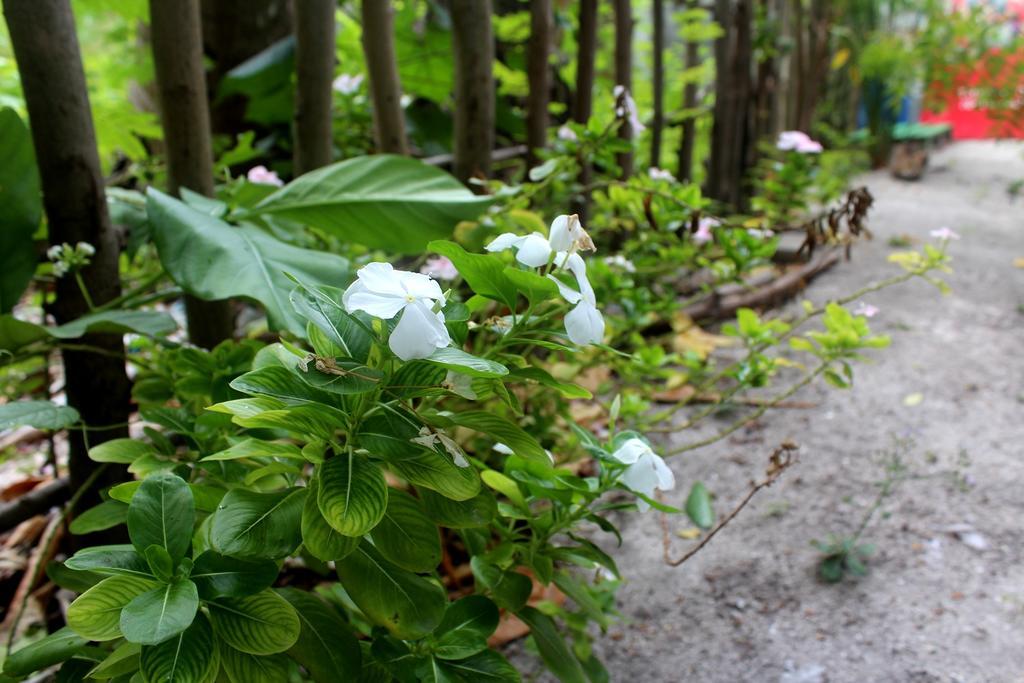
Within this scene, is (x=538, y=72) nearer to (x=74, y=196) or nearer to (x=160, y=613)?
(x=74, y=196)

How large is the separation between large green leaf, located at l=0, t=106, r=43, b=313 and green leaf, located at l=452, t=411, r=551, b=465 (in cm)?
78

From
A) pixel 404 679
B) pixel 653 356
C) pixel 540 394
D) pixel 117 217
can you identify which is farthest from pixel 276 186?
pixel 404 679

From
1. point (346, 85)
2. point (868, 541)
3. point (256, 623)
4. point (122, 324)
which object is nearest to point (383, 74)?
point (346, 85)

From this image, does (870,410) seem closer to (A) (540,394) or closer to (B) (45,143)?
(A) (540,394)

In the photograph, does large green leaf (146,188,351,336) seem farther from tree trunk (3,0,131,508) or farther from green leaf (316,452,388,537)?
green leaf (316,452,388,537)

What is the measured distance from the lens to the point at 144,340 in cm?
140

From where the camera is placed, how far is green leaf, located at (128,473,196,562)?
0.68 metres

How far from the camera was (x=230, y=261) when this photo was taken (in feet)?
3.45

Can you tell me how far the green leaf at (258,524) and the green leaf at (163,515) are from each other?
26mm

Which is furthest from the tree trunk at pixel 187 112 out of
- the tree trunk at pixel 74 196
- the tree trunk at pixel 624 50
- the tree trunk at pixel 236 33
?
the tree trunk at pixel 624 50

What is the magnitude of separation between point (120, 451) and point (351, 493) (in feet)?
1.10

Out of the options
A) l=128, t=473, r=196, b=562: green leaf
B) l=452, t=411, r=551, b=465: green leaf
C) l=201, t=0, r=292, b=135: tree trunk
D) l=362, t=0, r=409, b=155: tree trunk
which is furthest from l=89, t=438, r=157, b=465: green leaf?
l=201, t=0, r=292, b=135: tree trunk

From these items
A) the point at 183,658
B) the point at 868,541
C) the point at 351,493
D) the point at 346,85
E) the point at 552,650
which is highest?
the point at 346,85

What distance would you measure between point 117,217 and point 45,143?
8.8 inches
